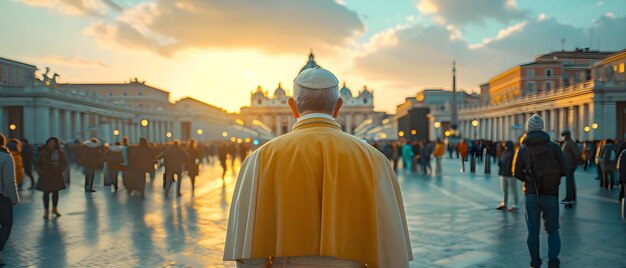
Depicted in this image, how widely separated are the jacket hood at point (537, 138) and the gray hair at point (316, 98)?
13.6 feet

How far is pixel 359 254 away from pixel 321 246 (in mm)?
179

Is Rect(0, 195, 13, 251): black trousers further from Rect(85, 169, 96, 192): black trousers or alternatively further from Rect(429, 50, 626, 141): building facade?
Rect(429, 50, 626, 141): building facade

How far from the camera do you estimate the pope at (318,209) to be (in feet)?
7.22

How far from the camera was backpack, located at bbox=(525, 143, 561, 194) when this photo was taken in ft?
18.7

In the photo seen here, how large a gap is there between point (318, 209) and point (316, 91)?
1.83 ft

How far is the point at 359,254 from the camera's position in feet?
7.23

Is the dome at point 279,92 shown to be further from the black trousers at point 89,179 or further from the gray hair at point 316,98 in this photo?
the gray hair at point 316,98

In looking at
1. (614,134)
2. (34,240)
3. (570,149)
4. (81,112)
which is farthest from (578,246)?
(81,112)

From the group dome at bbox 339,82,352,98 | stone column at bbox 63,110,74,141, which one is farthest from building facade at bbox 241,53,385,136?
stone column at bbox 63,110,74,141

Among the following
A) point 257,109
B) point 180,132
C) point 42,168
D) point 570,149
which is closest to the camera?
point 42,168

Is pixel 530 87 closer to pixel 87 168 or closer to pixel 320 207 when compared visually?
pixel 87 168

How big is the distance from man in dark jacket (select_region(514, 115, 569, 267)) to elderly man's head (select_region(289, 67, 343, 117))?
416 cm

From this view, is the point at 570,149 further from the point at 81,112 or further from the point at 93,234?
the point at 81,112

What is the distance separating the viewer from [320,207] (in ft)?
7.41
